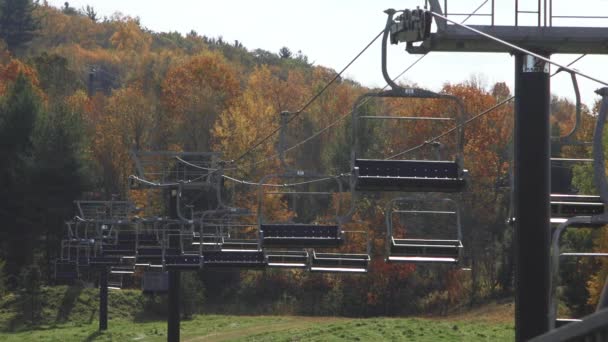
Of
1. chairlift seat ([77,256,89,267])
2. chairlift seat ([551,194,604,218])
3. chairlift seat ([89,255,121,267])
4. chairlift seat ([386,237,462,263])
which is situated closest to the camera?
chairlift seat ([551,194,604,218])

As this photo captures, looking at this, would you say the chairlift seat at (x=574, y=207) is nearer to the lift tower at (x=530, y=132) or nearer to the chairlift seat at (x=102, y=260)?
the lift tower at (x=530, y=132)

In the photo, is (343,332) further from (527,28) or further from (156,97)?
(156,97)

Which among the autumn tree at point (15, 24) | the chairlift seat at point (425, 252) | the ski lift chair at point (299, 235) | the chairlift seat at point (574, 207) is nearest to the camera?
the chairlift seat at point (574, 207)

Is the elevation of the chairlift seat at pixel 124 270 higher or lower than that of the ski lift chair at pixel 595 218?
lower

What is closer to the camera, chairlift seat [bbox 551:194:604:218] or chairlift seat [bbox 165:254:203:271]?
chairlift seat [bbox 551:194:604:218]

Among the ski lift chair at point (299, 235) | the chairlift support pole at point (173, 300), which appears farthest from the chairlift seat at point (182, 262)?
the ski lift chair at point (299, 235)

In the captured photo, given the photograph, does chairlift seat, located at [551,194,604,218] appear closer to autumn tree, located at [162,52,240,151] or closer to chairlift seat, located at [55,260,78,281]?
chairlift seat, located at [55,260,78,281]

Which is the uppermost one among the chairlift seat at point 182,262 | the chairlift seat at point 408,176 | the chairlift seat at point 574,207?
the chairlift seat at point 408,176

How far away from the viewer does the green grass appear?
33.3 metres

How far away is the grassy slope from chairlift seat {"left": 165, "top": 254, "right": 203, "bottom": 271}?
6.30 metres

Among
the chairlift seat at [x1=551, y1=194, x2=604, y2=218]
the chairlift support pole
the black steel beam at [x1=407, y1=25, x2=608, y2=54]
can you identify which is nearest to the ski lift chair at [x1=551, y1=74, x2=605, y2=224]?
the chairlift seat at [x1=551, y1=194, x2=604, y2=218]

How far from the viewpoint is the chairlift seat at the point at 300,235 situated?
19859 millimetres

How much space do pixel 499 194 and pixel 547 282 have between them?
4472 centimetres

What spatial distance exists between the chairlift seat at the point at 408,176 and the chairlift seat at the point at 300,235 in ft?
14.2
